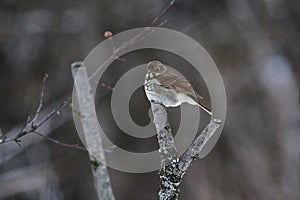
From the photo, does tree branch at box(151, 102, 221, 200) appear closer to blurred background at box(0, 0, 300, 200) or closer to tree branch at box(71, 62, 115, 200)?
tree branch at box(71, 62, 115, 200)

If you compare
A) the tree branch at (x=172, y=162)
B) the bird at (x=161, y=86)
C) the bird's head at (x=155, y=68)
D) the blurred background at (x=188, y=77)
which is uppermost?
the blurred background at (x=188, y=77)

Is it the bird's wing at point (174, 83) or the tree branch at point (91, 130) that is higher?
the bird's wing at point (174, 83)

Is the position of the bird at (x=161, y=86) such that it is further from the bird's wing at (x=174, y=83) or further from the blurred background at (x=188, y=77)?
the blurred background at (x=188, y=77)

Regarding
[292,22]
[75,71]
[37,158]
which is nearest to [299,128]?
[292,22]

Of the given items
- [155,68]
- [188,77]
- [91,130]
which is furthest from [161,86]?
[188,77]

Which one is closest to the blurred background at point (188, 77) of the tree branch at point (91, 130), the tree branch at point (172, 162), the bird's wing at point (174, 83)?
the bird's wing at point (174, 83)

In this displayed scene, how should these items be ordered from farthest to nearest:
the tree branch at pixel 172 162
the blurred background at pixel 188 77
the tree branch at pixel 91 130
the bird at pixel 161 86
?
the blurred background at pixel 188 77, the bird at pixel 161 86, the tree branch at pixel 172 162, the tree branch at pixel 91 130

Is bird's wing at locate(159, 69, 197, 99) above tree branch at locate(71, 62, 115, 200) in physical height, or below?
above

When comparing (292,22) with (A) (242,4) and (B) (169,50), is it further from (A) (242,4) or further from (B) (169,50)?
(B) (169,50)

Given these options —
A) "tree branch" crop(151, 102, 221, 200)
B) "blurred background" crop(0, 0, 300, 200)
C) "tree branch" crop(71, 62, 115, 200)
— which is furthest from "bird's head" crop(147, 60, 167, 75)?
"blurred background" crop(0, 0, 300, 200)
